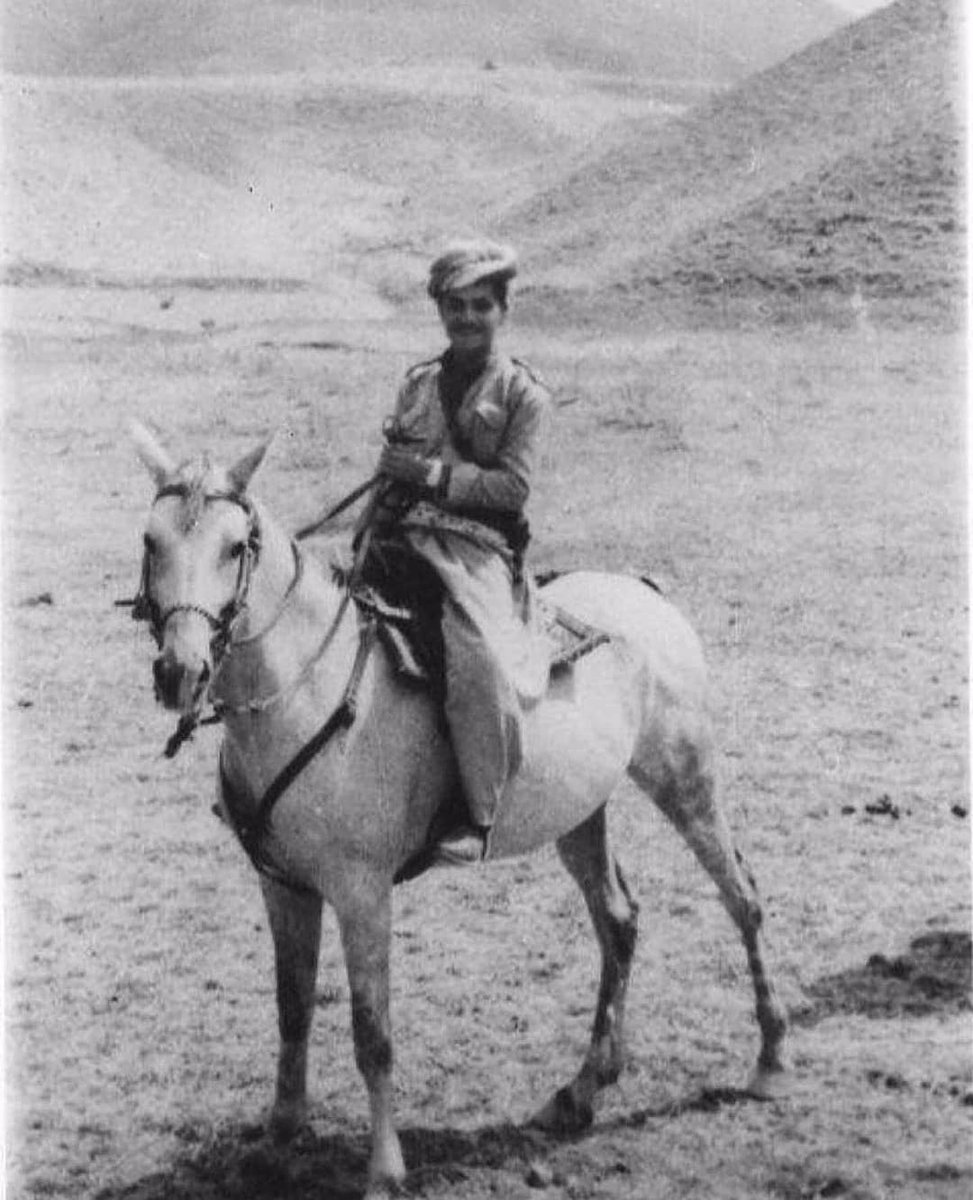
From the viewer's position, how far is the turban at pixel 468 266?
545 centimetres

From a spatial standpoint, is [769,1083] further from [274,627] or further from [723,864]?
[274,627]

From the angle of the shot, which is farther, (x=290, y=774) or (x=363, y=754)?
(x=363, y=754)

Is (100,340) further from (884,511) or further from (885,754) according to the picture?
(885,754)

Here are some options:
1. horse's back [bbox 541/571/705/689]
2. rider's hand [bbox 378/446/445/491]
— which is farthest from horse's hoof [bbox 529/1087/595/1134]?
rider's hand [bbox 378/446/445/491]

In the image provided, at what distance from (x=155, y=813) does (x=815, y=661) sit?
5330 millimetres

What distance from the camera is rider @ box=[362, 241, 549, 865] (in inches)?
217

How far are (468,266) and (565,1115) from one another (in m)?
3.14

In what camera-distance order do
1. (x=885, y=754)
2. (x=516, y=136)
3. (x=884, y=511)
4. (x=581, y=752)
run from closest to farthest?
(x=581, y=752) < (x=885, y=754) < (x=884, y=511) < (x=516, y=136)

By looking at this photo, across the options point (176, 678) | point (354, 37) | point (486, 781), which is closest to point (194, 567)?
point (176, 678)

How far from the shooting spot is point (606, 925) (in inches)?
261

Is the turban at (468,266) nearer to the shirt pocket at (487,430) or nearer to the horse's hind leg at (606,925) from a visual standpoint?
the shirt pocket at (487,430)

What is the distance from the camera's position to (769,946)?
26.3 ft

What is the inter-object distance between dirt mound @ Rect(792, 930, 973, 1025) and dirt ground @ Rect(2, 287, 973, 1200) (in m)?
0.02

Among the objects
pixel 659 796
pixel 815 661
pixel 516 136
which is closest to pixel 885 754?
pixel 815 661
